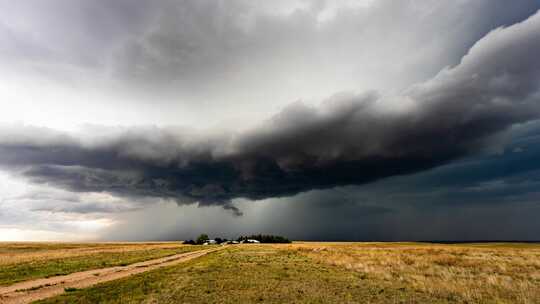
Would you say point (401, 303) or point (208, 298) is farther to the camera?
point (208, 298)

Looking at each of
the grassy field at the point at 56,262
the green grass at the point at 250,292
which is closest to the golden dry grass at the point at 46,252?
the grassy field at the point at 56,262

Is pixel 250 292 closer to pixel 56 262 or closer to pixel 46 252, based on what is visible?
pixel 56 262

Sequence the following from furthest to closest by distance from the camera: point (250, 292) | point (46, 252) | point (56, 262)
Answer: point (46, 252), point (56, 262), point (250, 292)

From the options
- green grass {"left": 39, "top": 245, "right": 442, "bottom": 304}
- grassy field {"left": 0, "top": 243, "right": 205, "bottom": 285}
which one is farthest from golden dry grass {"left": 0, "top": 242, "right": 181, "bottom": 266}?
green grass {"left": 39, "top": 245, "right": 442, "bottom": 304}

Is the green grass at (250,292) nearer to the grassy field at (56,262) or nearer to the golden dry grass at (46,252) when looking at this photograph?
the grassy field at (56,262)

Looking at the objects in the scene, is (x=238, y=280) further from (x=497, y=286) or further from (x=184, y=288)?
(x=497, y=286)

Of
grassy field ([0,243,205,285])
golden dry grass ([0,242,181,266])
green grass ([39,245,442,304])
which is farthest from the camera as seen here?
golden dry grass ([0,242,181,266])

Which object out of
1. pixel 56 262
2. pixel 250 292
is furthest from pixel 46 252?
pixel 250 292

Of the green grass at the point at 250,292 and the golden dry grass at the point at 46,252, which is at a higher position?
the green grass at the point at 250,292

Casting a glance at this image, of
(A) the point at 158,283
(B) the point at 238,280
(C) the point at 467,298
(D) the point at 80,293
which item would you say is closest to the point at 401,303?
(C) the point at 467,298

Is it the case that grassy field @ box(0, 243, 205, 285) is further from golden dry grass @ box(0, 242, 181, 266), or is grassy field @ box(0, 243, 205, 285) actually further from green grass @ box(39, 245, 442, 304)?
green grass @ box(39, 245, 442, 304)

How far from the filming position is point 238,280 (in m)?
24.0

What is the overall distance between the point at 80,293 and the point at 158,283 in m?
5.30

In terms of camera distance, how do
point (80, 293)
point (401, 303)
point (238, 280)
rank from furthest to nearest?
point (238, 280) → point (80, 293) → point (401, 303)
